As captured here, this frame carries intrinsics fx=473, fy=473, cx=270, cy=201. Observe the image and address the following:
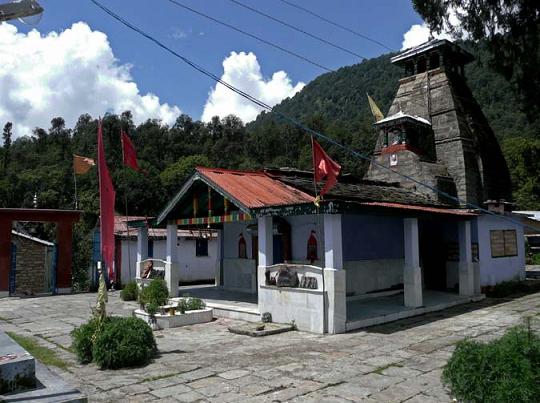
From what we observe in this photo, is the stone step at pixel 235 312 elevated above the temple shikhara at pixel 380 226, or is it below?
below

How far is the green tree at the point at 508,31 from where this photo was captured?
27.0 ft

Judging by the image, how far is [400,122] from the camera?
20.7 meters

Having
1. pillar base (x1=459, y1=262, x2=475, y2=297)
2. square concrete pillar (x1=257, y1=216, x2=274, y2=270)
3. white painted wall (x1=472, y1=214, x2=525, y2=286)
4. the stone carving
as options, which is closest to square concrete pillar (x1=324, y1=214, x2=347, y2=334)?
the stone carving

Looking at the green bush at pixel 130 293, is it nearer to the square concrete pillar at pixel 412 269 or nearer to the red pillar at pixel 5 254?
the red pillar at pixel 5 254

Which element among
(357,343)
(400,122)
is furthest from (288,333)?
(400,122)

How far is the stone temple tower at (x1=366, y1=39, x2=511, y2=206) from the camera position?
19.8 metres

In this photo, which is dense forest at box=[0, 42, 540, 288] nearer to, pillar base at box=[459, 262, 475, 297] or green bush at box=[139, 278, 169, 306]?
green bush at box=[139, 278, 169, 306]

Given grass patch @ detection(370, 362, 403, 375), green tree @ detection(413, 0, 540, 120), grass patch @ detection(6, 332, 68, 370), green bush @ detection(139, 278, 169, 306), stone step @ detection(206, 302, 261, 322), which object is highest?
green tree @ detection(413, 0, 540, 120)

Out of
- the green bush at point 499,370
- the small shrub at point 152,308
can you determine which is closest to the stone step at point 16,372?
the green bush at point 499,370

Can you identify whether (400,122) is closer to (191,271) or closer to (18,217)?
(191,271)

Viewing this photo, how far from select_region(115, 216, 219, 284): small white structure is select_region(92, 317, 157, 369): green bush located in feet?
43.3

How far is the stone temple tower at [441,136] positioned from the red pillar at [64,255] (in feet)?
45.6

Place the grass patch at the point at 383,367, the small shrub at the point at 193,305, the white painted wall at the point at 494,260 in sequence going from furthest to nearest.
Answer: the white painted wall at the point at 494,260 → the small shrub at the point at 193,305 → the grass patch at the point at 383,367

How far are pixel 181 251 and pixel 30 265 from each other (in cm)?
703
